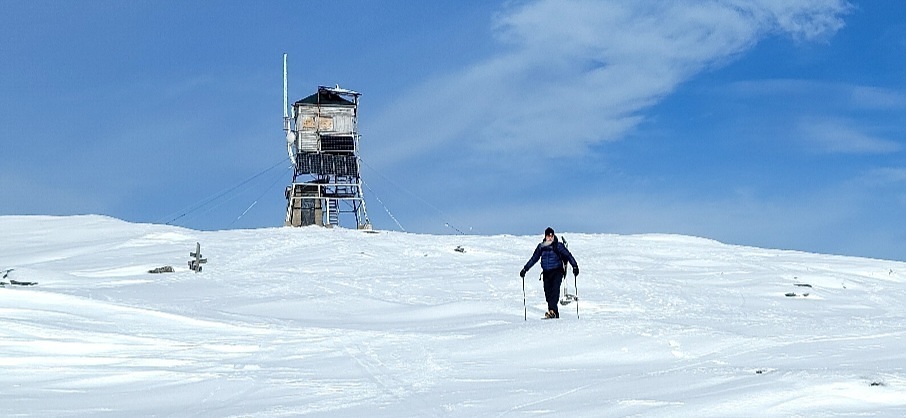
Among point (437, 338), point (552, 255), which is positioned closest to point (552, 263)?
point (552, 255)

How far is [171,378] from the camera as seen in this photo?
9.59 metres

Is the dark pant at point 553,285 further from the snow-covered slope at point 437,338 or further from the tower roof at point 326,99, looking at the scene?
the tower roof at point 326,99

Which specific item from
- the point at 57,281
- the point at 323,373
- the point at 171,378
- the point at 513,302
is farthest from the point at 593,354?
the point at 57,281

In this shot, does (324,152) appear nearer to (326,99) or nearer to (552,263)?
(326,99)


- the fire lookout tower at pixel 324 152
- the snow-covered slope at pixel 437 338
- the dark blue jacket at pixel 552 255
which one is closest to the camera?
the snow-covered slope at pixel 437 338

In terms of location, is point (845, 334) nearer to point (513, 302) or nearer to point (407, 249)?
point (513, 302)

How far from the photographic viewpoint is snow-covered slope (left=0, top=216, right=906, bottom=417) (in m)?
7.63

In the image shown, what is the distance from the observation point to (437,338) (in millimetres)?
12523

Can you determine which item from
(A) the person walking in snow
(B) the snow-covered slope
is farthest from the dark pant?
(B) the snow-covered slope

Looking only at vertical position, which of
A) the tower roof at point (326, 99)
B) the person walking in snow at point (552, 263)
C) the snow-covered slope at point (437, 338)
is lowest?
the snow-covered slope at point (437, 338)

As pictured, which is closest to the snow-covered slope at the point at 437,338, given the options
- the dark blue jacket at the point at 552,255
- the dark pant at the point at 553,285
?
the dark pant at the point at 553,285

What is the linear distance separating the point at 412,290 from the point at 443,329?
6228mm

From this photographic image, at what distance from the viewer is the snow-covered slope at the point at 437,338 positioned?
300 inches

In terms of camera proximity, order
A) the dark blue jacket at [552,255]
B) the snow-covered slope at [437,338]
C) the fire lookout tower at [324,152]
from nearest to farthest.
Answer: the snow-covered slope at [437,338] < the dark blue jacket at [552,255] < the fire lookout tower at [324,152]
